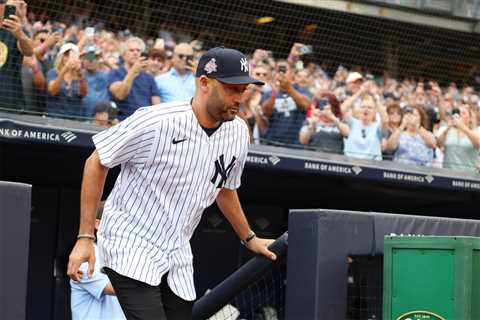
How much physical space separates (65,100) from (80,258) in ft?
17.0

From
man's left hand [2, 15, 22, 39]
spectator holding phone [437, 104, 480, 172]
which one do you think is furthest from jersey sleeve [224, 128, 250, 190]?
spectator holding phone [437, 104, 480, 172]

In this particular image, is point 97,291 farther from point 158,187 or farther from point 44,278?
point 44,278

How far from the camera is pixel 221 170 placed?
4074 millimetres

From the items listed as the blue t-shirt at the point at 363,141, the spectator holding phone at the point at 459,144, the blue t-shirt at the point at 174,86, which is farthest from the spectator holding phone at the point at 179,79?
the spectator holding phone at the point at 459,144

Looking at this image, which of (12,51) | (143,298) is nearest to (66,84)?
(12,51)

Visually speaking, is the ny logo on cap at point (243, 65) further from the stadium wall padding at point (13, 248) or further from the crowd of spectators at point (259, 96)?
the crowd of spectators at point (259, 96)

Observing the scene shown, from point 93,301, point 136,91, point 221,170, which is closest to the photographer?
point 221,170

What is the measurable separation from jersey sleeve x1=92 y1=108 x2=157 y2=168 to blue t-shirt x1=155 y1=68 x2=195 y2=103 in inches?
217

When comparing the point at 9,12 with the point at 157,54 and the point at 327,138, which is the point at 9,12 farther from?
the point at 327,138

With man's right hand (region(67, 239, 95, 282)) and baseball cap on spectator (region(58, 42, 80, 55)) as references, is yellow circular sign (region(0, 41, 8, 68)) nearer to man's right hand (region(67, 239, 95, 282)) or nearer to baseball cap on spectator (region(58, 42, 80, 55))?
baseball cap on spectator (region(58, 42, 80, 55))

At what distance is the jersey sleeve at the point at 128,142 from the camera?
3.81 m

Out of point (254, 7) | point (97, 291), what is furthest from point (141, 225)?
point (254, 7)

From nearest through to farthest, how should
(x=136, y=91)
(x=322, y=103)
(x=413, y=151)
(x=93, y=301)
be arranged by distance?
(x=93, y=301) < (x=136, y=91) < (x=322, y=103) < (x=413, y=151)

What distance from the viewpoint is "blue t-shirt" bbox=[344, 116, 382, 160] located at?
397 inches
